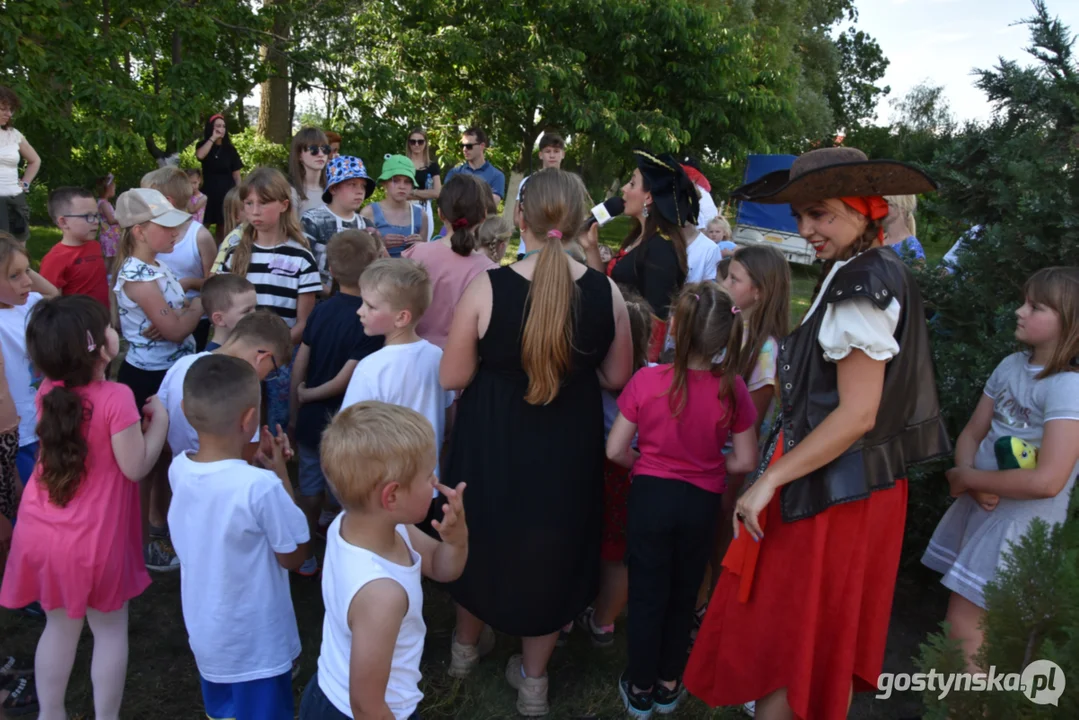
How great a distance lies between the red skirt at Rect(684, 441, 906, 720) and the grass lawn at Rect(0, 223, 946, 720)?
759mm

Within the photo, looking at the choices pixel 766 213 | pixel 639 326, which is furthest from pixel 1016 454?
pixel 766 213

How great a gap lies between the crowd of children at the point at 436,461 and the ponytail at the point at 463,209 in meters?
0.01

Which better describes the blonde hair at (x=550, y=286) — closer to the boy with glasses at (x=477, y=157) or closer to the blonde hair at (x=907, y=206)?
the blonde hair at (x=907, y=206)

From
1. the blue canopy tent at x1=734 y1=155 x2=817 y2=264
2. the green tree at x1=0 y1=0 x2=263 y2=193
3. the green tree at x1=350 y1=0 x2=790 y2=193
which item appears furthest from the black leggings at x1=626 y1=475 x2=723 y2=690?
the blue canopy tent at x1=734 y1=155 x2=817 y2=264

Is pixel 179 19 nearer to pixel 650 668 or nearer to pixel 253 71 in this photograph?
pixel 253 71

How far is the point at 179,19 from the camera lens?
9.01m

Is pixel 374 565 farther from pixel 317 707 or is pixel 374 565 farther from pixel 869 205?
pixel 869 205

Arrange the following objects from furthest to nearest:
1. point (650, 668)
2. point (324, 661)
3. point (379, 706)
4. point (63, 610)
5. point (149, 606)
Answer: point (149, 606), point (650, 668), point (63, 610), point (324, 661), point (379, 706)

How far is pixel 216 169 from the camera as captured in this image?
29.1 ft

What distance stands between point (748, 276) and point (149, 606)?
3122 mm

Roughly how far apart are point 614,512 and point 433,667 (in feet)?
3.33

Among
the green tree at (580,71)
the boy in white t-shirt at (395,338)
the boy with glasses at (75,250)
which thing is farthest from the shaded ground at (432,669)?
the green tree at (580,71)

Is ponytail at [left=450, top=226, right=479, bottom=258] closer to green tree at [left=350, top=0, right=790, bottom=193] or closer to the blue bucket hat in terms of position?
the blue bucket hat

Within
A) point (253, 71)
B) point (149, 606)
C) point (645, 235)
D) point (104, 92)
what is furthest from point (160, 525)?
point (253, 71)
